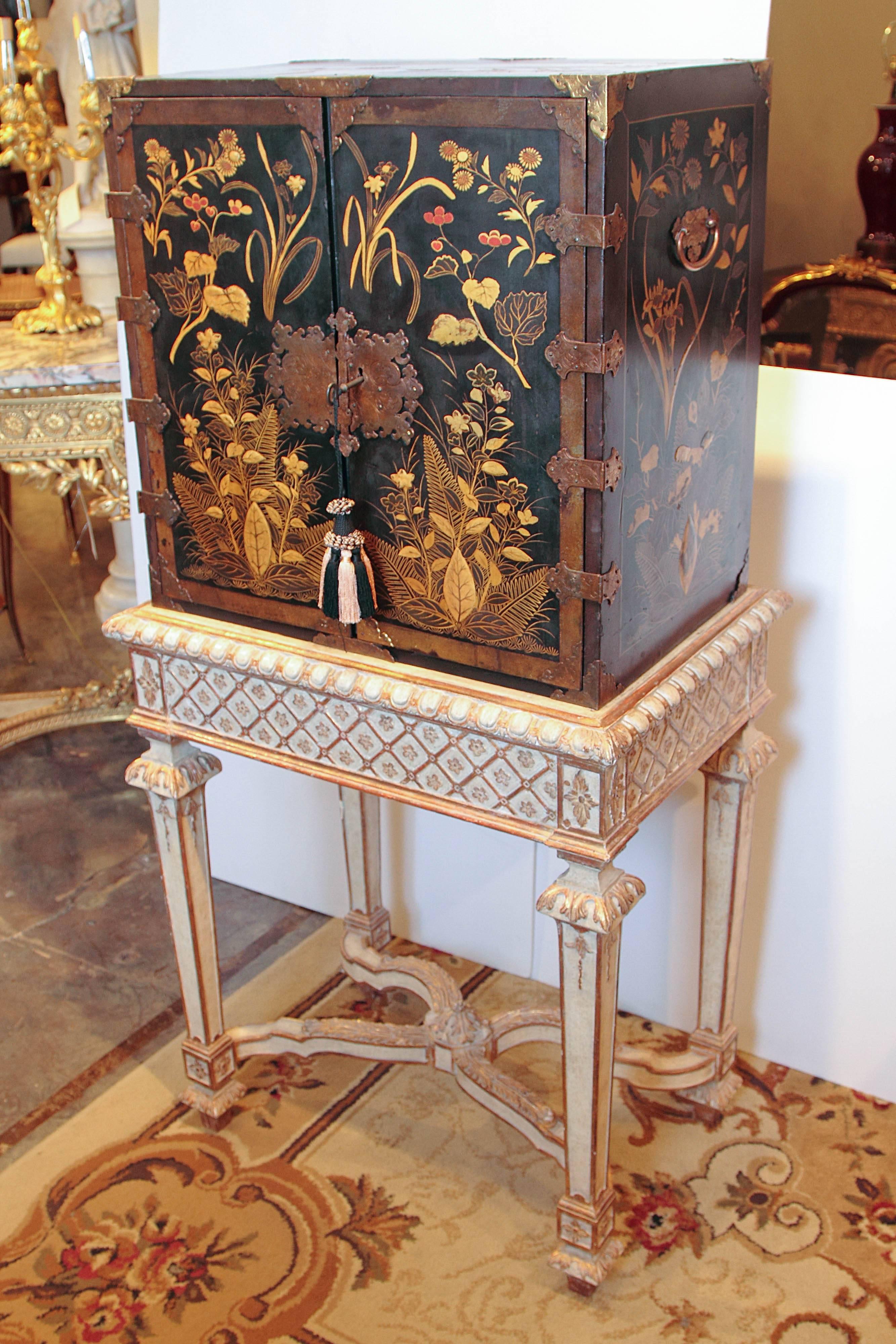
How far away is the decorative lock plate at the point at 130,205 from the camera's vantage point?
1664 mm

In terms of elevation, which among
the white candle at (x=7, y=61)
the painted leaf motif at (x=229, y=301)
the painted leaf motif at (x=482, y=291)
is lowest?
the painted leaf motif at (x=229, y=301)

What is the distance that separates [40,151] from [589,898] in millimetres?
2586

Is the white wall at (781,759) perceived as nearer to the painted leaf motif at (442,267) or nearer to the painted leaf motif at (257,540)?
the painted leaf motif at (442,267)

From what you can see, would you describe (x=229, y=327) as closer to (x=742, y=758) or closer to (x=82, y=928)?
(x=742, y=758)

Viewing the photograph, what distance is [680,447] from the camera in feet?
5.24

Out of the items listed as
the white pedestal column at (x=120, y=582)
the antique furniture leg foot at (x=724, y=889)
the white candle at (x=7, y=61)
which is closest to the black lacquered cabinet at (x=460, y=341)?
the antique furniture leg foot at (x=724, y=889)

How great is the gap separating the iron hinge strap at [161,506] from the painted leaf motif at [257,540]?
0.40 feet

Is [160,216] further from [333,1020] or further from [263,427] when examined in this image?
[333,1020]

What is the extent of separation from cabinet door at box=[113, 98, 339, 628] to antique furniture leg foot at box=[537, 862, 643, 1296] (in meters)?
0.50

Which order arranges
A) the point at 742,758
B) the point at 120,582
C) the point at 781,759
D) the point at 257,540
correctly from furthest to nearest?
the point at 120,582
the point at 781,759
the point at 742,758
the point at 257,540

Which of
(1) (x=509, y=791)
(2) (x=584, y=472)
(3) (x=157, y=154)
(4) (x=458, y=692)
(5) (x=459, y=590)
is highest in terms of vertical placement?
(3) (x=157, y=154)

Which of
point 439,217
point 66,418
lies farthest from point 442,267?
point 66,418

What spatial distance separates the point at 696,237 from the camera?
4.94 feet

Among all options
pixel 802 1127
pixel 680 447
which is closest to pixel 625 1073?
pixel 802 1127
